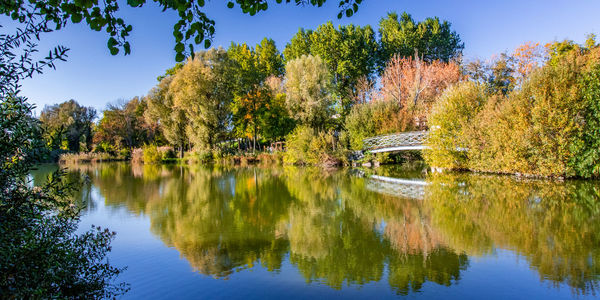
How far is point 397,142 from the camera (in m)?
23.6

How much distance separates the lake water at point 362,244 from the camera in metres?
4.75

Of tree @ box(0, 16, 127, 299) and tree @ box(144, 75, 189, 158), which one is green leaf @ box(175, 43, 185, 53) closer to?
tree @ box(0, 16, 127, 299)

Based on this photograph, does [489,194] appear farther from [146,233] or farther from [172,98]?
[172,98]

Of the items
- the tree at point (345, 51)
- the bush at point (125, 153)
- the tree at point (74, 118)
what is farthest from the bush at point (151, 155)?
the tree at point (345, 51)

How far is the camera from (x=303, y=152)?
2686cm

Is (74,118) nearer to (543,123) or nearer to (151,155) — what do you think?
(151,155)

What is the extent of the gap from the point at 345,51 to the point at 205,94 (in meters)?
16.2

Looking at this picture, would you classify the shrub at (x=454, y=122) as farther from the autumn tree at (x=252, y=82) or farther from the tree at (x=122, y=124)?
A: the tree at (x=122, y=124)

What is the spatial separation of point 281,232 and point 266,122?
83.0 feet

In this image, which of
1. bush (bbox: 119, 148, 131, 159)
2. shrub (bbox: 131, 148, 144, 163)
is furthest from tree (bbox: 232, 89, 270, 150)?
bush (bbox: 119, 148, 131, 159)

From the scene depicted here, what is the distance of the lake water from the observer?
187 inches

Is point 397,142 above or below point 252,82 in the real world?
below

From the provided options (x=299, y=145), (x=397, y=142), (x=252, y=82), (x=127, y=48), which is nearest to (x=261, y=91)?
(x=252, y=82)

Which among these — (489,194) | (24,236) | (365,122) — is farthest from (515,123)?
(24,236)
